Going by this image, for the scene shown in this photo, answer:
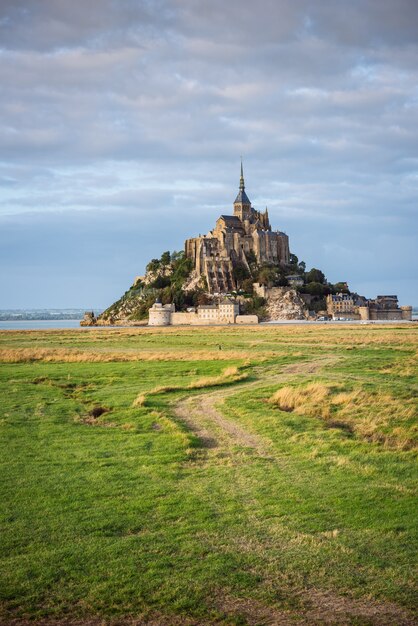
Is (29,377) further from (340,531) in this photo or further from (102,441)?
(340,531)

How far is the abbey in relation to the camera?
148m

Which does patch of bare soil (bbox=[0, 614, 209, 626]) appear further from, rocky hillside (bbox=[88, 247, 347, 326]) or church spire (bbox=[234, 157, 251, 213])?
church spire (bbox=[234, 157, 251, 213])

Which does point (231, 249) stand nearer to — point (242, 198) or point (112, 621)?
point (242, 198)

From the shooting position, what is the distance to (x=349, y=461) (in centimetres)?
1488

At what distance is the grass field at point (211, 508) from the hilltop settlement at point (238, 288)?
10674cm

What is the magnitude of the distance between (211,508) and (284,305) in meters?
124

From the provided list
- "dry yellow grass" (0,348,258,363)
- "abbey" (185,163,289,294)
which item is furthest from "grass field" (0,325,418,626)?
"abbey" (185,163,289,294)

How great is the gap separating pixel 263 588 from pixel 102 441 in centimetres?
902

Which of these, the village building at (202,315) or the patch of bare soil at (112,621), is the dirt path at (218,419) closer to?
the patch of bare soil at (112,621)

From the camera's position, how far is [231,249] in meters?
152

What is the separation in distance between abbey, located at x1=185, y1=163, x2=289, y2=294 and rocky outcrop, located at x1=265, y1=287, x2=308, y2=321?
13307 millimetres

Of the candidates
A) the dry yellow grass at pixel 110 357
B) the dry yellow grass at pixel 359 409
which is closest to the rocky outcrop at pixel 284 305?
the dry yellow grass at pixel 110 357

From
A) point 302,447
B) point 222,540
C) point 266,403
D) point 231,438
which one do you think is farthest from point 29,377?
point 222,540

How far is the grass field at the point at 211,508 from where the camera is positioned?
28.0 ft
